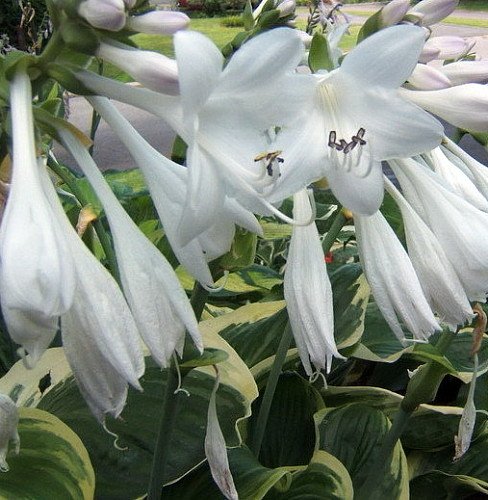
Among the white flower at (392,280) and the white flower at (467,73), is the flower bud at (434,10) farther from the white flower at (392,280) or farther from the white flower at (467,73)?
the white flower at (392,280)

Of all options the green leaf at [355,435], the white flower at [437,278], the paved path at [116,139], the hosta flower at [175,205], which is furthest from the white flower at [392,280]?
the paved path at [116,139]

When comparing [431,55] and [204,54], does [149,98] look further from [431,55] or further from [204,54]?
[431,55]

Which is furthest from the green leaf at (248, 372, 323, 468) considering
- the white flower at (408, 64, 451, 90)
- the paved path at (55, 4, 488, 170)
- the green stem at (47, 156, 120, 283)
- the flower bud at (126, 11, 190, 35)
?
Answer: the paved path at (55, 4, 488, 170)

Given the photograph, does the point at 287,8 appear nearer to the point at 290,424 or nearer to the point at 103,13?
the point at 103,13

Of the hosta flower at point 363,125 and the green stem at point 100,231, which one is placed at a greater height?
the hosta flower at point 363,125

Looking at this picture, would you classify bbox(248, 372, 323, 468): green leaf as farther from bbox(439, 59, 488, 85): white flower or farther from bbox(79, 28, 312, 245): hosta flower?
bbox(79, 28, 312, 245): hosta flower

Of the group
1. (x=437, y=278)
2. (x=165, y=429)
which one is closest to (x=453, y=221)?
(x=437, y=278)
